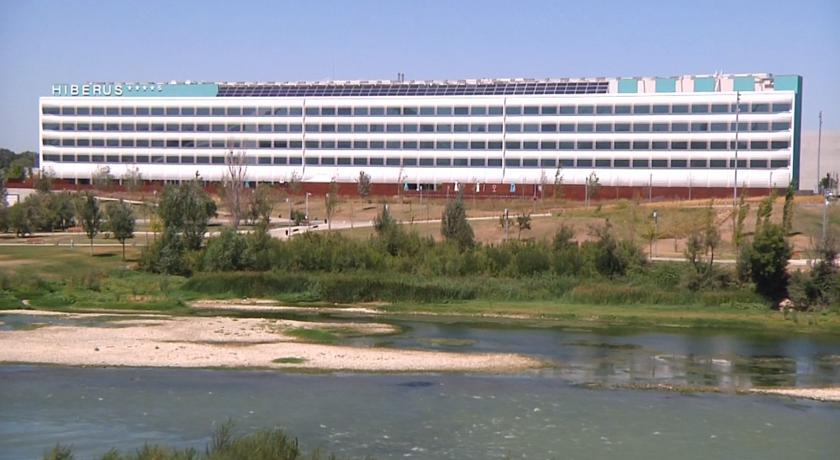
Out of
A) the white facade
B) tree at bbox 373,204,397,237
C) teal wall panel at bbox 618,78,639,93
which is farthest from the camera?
teal wall panel at bbox 618,78,639,93

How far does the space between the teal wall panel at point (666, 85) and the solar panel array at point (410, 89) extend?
604cm

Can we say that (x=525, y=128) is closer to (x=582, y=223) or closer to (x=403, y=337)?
(x=582, y=223)

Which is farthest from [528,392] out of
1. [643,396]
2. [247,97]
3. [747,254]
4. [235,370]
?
[247,97]

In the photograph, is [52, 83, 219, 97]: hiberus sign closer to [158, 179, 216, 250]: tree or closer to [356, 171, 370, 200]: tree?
[356, 171, 370, 200]: tree

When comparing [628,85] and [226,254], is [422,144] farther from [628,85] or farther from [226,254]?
[226,254]

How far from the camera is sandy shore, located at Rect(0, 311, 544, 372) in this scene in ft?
124

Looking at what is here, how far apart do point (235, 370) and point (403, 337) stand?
416 inches

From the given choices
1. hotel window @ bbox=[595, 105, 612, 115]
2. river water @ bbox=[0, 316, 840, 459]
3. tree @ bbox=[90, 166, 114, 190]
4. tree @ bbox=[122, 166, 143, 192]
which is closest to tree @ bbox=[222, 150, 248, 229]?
tree @ bbox=[122, 166, 143, 192]

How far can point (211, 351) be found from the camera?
4025 centimetres

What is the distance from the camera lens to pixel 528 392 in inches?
1323

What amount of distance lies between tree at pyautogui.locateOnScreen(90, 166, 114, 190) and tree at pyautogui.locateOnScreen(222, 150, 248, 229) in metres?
14.9

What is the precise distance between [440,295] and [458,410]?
92.6 feet

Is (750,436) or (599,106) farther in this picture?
(599,106)

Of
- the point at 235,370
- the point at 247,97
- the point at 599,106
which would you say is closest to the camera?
the point at 235,370
